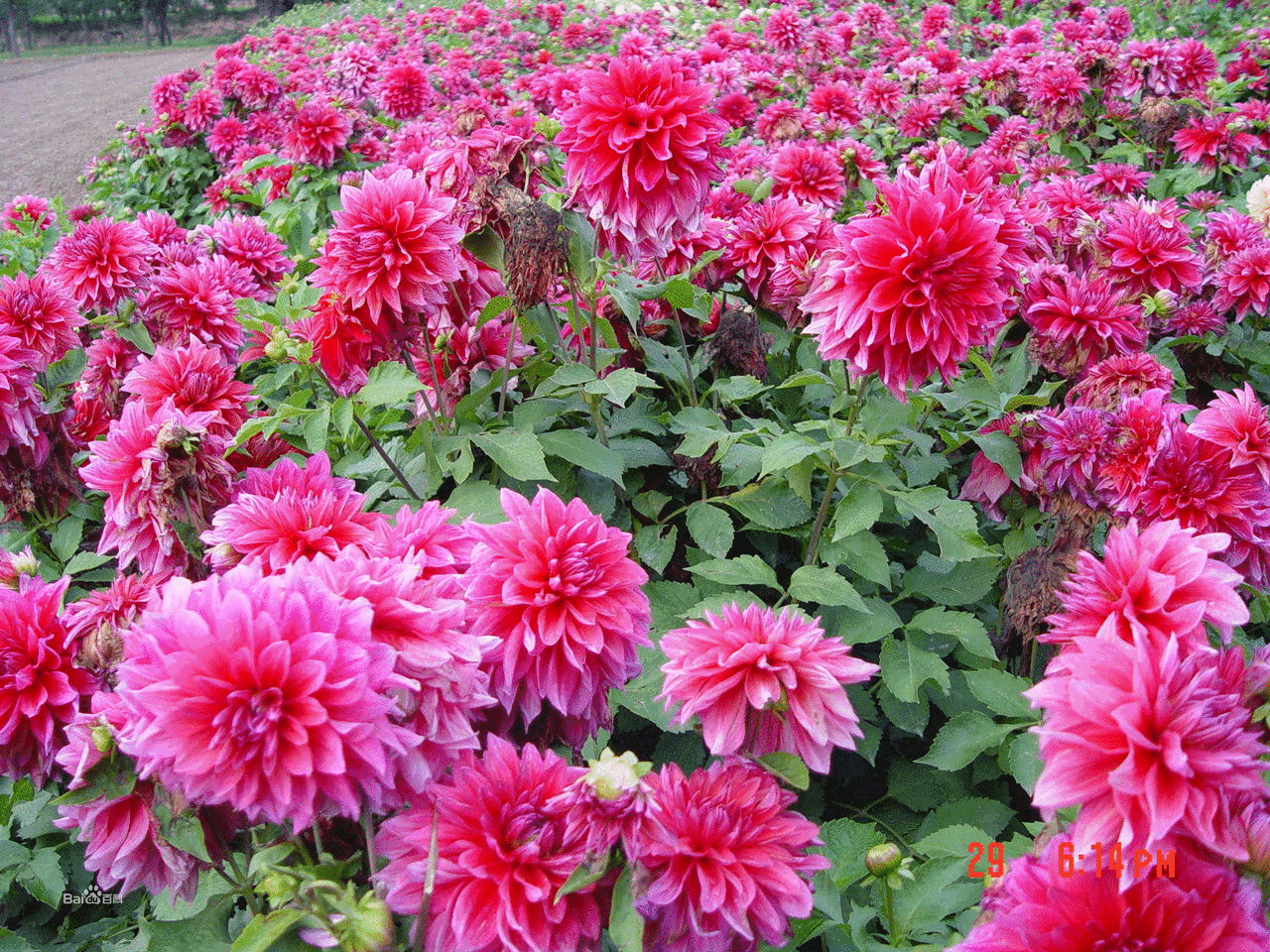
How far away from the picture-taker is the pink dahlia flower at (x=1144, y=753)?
0.74 metres

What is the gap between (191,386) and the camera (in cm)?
165

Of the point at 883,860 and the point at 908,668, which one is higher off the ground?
the point at 883,860

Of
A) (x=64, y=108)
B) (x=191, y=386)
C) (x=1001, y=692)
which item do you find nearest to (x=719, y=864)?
(x=1001, y=692)

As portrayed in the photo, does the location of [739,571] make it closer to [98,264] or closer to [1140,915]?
[1140,915]

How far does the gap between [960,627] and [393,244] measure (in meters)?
1.22

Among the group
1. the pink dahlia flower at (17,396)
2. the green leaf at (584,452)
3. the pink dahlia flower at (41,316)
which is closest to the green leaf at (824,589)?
the green leaf at (584,452)

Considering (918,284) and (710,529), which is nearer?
(918,284)

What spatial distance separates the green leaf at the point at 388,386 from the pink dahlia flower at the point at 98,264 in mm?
950

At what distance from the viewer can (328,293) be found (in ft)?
5.59

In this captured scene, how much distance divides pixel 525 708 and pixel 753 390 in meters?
1.03

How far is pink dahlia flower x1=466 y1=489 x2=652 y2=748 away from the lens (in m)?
1.05

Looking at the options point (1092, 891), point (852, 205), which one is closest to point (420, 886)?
point (1092, 891)

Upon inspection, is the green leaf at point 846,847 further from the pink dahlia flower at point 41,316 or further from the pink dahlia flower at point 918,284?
the pink dahlia flower at point 41,316

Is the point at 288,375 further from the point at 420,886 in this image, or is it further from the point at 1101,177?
the point at 1101,177
